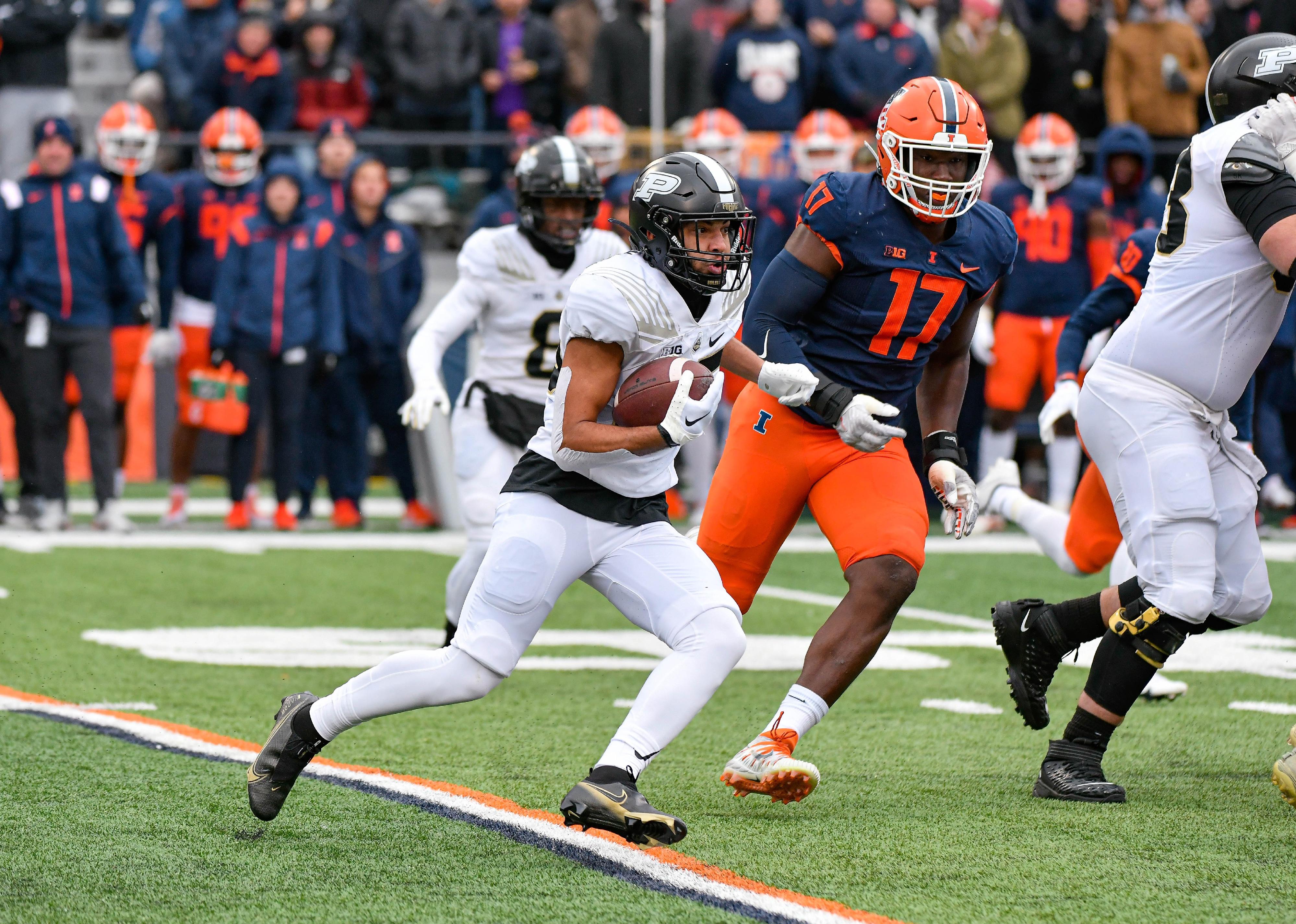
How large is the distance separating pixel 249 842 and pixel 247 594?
429 centimetres

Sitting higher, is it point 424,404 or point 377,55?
point 377,55

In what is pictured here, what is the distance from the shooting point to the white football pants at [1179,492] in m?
4.20

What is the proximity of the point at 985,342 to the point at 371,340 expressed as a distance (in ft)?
11.6

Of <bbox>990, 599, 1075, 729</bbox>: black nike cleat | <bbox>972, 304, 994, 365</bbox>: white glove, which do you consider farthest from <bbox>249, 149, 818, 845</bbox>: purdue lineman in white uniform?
<bbox>972, 304, 994, 365</bbox>: white glove

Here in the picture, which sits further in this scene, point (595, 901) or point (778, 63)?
point (778, 63)

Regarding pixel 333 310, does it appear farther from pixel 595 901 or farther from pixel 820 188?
pixel 595 901

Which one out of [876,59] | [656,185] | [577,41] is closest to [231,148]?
[577,41]

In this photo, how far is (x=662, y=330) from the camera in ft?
12.8

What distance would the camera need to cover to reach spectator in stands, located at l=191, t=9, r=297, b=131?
12.0m

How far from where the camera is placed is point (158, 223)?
10711mm

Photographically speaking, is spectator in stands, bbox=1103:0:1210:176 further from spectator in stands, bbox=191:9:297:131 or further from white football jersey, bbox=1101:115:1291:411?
white football jersey, bbox=1101:115:1291:411

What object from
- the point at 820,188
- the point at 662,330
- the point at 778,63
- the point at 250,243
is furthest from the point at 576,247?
the point at 778,63

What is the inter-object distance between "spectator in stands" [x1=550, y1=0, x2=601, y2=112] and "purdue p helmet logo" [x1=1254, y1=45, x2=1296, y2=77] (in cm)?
856

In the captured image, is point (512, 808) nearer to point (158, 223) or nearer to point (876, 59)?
point (158, 223)
